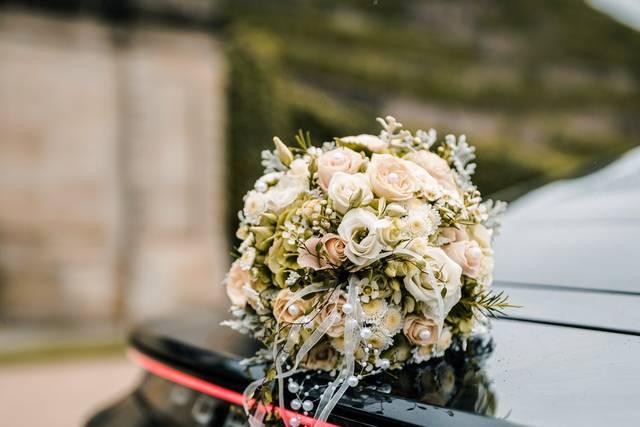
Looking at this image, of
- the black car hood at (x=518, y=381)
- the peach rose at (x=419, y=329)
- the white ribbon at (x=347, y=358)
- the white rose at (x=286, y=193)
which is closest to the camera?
the black car hood at (x=518, y=381)

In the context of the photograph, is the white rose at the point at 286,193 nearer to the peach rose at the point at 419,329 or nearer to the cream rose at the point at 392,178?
the cream rose at the point at 392,178

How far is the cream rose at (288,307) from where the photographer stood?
1390mm

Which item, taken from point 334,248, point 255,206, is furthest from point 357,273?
point 255,206

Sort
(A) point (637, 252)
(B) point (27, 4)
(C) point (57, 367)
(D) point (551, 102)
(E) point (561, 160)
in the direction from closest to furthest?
(A) point (637, 252), (C) point (57, 367), (B) point (27, 4), (E) point (561, 160), (D) point (551, 102)

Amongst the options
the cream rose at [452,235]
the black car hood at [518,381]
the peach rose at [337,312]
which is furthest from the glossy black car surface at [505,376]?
the cream rose at [452,235]

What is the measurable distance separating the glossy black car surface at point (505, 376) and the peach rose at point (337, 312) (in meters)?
0.13

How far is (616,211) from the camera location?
2061 mm

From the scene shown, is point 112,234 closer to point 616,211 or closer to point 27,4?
point 27,4

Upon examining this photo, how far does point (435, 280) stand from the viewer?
1.35 m

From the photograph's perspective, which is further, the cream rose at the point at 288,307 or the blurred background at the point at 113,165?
the blurred background at the point at 113,165

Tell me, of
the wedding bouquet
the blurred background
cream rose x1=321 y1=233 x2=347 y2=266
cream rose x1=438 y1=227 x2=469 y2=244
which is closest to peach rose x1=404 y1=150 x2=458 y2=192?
the wedding bouquet

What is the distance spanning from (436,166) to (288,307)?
0.49m

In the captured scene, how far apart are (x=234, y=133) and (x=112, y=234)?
252 cm

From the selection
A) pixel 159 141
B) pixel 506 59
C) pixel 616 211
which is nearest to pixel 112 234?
pixel 159 141
